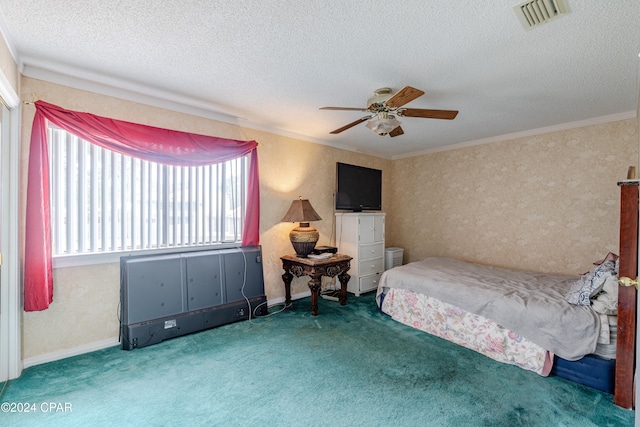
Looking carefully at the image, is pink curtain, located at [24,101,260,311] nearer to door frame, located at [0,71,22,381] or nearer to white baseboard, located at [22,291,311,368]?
door frame, located at [0,71,22,381]

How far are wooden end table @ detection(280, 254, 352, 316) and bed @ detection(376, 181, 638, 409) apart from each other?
2.39ft

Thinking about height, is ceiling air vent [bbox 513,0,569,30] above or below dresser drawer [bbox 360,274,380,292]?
above

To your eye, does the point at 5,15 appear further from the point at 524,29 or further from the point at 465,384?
the point at 465,384

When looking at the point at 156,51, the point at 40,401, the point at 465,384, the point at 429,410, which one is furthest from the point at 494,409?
the point at 156,51

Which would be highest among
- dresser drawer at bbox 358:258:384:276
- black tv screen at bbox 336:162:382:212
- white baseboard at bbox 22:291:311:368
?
black tv screen at bbox 336:162:382:212

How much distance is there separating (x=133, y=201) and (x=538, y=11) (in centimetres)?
333

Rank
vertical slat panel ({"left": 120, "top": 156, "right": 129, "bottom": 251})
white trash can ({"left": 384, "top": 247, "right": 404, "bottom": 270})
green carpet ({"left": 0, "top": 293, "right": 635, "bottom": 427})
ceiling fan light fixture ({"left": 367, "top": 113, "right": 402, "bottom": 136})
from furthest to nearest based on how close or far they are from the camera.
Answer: white trash can ({"left": 384, "top": 247, "right": 404, "bottom": 270}), vertical slat panel ({"left": 120, "top": 156, "right": 129, "bottom": 251}), ceiling fan light fixture ({"left": 367, "top": 113, "right": 402, "bottom": 136}), green carpet ({"left": 0, "top": 293, "right": 635, "bottom": 427})

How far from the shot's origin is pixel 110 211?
252cm

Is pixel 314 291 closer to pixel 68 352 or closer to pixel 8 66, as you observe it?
pixel 68 352

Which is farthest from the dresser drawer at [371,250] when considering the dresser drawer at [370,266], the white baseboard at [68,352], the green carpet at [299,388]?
the white baseboard at [68,352]

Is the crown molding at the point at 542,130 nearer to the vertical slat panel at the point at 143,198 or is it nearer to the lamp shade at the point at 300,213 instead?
the lamp shade at the point at 300,213

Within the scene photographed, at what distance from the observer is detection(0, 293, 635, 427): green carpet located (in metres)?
1.68

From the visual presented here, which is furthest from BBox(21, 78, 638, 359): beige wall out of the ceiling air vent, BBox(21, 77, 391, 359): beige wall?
the ceiling air vent

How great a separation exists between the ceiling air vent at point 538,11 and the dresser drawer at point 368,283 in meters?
3.32
